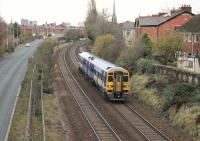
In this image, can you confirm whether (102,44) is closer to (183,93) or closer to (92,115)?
(92,115)

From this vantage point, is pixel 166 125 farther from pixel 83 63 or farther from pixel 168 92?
pixel 83 63

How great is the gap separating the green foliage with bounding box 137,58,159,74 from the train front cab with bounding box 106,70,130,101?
20.8ft

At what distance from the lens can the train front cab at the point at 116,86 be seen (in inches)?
1309

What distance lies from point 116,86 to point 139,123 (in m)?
7.10

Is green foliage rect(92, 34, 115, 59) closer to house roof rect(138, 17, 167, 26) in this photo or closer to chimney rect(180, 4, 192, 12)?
house roof rect(138, 17, 167, 26)

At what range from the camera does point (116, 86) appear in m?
33.3

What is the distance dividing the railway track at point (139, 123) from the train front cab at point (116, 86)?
0.67 m

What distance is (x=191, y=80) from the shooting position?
2992 cm

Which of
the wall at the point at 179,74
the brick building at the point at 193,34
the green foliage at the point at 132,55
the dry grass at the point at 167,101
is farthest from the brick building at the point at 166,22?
the wall at the point at 179,74

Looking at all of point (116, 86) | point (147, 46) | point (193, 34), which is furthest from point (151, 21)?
point (116, 86)

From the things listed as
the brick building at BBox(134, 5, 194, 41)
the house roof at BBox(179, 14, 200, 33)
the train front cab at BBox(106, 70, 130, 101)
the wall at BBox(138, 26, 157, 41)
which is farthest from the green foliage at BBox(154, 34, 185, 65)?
the wall at BBox(138, 26, 157, 41)

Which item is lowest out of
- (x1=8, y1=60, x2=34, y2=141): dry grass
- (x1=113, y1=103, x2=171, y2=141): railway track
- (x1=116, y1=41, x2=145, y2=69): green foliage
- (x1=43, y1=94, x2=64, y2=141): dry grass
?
(x1=113, y1=103, x2=171, y2=141): railway track

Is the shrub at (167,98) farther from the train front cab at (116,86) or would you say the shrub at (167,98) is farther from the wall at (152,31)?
the wall at (152,31)

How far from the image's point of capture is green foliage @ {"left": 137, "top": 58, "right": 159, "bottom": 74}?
3925cm
